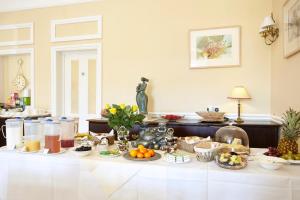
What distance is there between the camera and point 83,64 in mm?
4652

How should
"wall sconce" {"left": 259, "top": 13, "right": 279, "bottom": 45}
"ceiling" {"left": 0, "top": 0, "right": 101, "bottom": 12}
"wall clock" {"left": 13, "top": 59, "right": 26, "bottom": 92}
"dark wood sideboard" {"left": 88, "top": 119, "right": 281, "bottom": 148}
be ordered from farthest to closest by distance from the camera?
"wall clock" {"left": 13, "top": 59, "right": 26, "bottom": 92}, "ceiling" {"left": 0, "top": 0, "right": 101, "bottom": 12}, "wall sconce" {"left": 259, "top": 13, "right": 279, "bottom": 45}, "dark wood sideboard" {"left": 88, "top": 119, "right": 281, "bottom": 148}

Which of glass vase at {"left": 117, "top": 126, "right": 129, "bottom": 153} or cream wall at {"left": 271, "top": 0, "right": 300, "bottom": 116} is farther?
→ cream wall at {"left": 271, "top": 0, "right": 300, "bottom": 116}

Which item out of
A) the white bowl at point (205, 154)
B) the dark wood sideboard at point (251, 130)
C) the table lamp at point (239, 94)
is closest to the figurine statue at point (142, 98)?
the dark wood sideboard at point (251, 130)

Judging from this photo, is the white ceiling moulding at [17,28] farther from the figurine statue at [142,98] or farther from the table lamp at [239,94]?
the table lamp at [239,94]

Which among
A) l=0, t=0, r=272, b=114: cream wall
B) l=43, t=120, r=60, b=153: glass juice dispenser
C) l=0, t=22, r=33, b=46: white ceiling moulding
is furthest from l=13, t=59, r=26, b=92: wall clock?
l=43, t=120, r=60, b=153: glass juice dispenser

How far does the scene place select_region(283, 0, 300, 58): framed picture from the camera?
7.45ft

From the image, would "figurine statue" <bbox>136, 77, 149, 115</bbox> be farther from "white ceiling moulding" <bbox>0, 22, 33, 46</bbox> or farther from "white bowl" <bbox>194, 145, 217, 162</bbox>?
"white ceiling moulding" <bbox>0, 22, 33, 46</bbox>

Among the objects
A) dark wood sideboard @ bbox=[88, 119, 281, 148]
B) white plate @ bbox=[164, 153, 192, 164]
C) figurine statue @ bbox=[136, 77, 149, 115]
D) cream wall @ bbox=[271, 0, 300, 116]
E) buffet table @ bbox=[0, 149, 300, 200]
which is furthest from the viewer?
figurine statue @ bbox=[136, 77, 149, 115]

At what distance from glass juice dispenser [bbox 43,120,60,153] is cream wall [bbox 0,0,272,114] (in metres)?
2.34

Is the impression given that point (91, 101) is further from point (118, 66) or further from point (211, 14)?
point (211, 14)

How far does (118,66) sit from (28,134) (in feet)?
8.05

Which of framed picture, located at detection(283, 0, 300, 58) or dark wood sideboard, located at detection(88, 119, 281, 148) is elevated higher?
framed picture, located at detection(283, 0, 300, 58)

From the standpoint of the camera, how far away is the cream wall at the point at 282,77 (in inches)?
94.0

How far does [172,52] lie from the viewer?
12.8 ft
